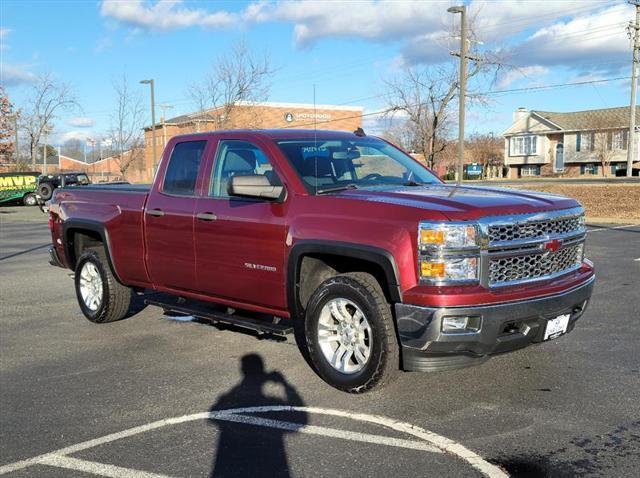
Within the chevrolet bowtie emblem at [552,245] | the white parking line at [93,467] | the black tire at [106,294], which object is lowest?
the white parking line at [93,467]

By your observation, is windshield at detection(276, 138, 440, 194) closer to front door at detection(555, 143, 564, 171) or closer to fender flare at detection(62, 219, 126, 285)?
fender flare at detection(62, 219, 126, 285)

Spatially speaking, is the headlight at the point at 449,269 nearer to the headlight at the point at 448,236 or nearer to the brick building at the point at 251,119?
the headlight at the point at 448,236

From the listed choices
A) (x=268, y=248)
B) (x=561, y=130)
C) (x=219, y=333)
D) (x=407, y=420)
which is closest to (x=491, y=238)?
(x=407, y=420)

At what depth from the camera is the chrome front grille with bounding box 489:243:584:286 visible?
4.32 meters

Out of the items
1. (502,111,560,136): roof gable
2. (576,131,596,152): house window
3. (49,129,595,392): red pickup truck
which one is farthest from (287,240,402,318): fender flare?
(502,111,560,136): roof gable

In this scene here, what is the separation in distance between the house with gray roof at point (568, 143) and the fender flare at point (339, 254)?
56.2 m

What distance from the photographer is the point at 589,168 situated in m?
63.1

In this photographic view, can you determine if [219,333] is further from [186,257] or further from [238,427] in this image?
[238,427]

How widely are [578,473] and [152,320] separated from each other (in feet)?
17.0

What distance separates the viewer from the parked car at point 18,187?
37.0 m

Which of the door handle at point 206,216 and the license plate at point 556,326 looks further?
the door handle at point 206,216

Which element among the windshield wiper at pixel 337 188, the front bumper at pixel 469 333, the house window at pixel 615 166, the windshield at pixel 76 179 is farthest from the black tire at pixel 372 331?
the house window at pixel 615 166

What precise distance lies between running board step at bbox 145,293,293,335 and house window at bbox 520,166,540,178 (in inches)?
2630

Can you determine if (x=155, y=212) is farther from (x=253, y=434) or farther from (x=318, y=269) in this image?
(x=253, y=434)
